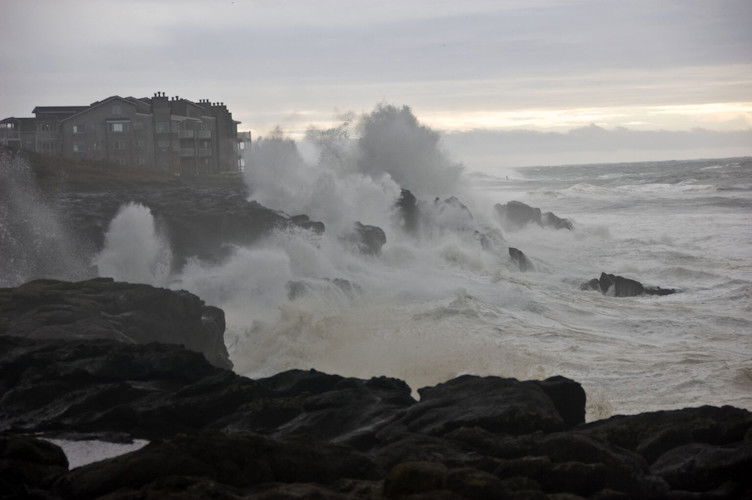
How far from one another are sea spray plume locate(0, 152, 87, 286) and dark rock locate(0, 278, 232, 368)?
22.3ft

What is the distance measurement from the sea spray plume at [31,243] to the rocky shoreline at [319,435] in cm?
950

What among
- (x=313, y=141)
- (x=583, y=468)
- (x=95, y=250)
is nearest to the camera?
(x=583, y=468)

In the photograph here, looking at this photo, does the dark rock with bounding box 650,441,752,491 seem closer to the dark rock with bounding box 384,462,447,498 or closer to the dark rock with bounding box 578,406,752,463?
the dark rock with bounding box 578,406,752,463

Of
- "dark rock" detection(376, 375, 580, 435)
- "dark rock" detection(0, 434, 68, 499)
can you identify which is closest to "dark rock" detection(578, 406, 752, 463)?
"dark rock" detection(376, 375, 580, 435)

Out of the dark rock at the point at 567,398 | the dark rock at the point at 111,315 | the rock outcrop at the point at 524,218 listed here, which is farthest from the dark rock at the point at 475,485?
the rock outcrop at the point at 524,218

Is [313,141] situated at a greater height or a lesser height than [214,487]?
greater

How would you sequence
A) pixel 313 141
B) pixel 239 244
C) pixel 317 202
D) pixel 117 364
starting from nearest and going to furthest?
pixel 117 364, pixel 239 244, pixel 317 202, pixel 313 141

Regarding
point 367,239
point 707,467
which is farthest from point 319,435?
point 367,239

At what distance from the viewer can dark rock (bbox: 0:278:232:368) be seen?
13.7 m

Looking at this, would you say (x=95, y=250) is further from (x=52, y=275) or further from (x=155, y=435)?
(x=155, y=435)

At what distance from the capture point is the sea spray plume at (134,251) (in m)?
23.3

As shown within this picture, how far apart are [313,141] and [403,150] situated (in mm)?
4453

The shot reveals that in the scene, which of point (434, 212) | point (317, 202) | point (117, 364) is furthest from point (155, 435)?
point (434, 212)

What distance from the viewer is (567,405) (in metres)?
9.87
